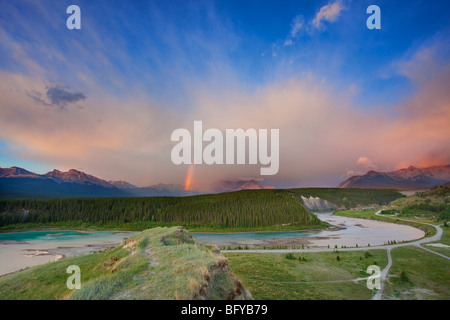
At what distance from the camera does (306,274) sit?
32.0 m

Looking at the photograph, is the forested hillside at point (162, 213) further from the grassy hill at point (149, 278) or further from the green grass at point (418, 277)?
the grassy hill at point (149, 278)

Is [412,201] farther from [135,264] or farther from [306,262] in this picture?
[135,264]

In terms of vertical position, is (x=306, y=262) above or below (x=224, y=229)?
above

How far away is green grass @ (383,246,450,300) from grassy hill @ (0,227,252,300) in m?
20.9

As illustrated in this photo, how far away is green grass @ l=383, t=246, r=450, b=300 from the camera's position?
25.0m

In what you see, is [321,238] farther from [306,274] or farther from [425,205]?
[425,205]

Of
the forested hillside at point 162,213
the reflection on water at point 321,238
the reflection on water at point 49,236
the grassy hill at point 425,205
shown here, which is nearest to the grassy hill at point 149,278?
the reflection on water at point 321,238

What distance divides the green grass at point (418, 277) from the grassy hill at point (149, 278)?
20.9 metres

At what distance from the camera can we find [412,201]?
468 feet

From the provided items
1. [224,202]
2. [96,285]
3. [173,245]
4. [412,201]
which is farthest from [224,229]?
[412,201]

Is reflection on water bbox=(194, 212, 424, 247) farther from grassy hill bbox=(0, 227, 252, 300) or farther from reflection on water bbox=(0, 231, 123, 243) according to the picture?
grassy hill bbox=(0, 227, 252, 300)

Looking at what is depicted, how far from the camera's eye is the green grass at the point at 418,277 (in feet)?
82.2

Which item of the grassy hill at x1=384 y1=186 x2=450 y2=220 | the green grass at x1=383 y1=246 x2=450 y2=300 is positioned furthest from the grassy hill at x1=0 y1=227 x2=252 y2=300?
the grassy hill at x1=384 y1=186 x2=450 y2=220
